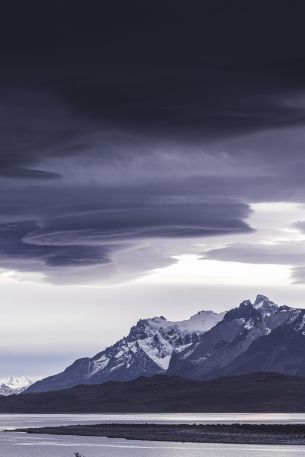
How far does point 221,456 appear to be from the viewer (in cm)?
15175

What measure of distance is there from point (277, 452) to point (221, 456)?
9.97 metres

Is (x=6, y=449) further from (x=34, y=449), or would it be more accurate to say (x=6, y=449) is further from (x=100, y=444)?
(x=100, y=444)

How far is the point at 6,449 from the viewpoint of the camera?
183 metres

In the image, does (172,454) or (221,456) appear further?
(172,454)

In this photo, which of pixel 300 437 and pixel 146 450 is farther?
pixel 300 437

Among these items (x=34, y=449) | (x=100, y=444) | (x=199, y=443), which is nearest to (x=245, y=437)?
(x=199, y=443)

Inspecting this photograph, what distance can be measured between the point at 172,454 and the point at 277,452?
1825 cm

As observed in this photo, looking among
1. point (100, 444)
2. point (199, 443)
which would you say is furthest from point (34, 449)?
point (199, 443)

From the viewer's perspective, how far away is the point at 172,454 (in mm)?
164500

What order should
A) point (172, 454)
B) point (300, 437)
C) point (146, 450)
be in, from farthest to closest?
point (300, 437) → point (146, 450) → point (172, 454)

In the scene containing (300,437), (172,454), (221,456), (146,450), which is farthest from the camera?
(300,437)

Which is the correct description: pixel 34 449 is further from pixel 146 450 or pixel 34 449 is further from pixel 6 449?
pixel 146 450

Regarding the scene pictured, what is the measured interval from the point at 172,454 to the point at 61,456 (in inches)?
737

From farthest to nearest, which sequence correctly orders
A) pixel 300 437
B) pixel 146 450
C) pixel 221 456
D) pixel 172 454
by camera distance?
pixel 300 437 → pixel 146 450 → pixel 172 454 → pixel 221 456
